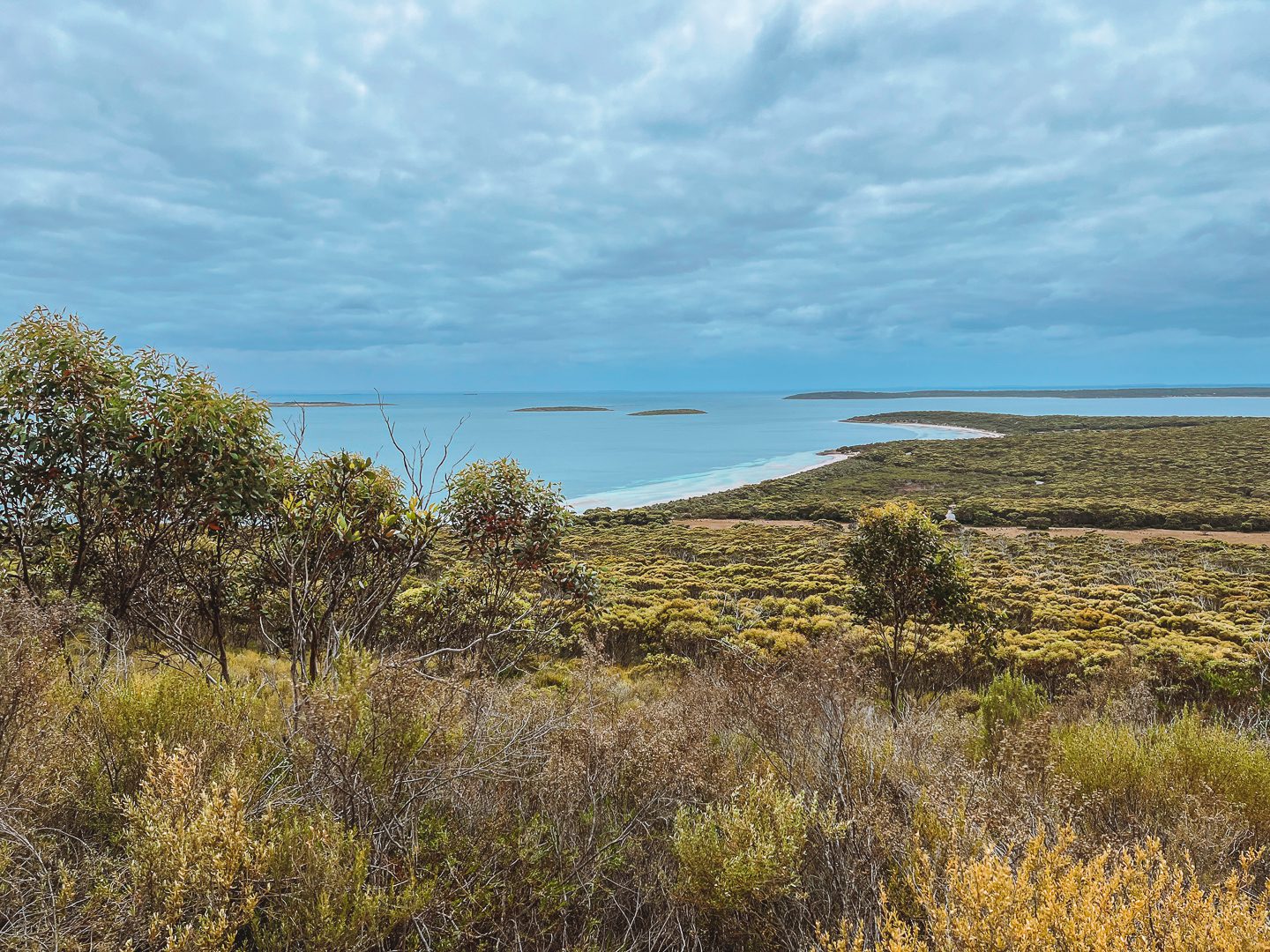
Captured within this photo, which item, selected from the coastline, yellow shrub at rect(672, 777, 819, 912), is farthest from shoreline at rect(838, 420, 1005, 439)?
yellow shrub at rect(672, 777, 819, 912)

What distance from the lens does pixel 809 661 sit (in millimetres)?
5277

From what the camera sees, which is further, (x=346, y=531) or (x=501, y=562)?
(x=501, y=562)

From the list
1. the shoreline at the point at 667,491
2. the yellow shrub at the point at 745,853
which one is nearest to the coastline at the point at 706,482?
the shoreline at the point at 667,491

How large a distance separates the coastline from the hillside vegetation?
2.66 meters

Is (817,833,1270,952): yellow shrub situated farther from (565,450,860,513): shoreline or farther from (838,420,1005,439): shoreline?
(838,420,1005,439): shoreline

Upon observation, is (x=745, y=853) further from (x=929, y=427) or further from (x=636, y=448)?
(x=929, y=427)

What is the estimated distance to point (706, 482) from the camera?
64250 mm

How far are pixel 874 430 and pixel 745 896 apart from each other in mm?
150818

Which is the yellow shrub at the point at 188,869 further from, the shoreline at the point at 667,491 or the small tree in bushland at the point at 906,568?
the shoreline at the point at 667,491

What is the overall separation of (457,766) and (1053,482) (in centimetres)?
7621

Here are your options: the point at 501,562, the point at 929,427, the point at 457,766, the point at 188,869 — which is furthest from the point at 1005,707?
the point at 929,427

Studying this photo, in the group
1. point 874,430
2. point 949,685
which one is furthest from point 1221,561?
point 874,430

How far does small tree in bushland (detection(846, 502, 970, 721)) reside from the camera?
866 centimetres

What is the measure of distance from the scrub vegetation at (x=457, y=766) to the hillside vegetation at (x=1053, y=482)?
40.5 metres
